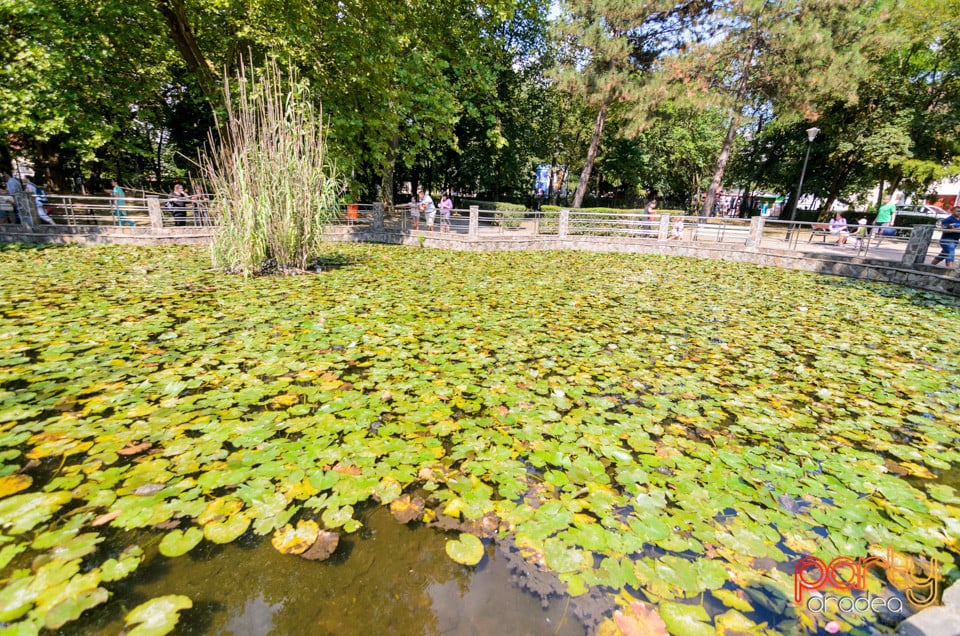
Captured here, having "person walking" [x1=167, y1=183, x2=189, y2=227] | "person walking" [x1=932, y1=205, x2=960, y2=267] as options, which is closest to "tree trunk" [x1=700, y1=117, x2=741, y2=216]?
"person walking" [x1=932, y1=205, x2=960, y2=267]

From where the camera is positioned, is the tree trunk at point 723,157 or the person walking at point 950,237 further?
the tree trunk at point 723,157

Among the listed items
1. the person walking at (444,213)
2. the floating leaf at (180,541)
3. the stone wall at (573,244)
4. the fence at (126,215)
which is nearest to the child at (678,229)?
the stone wall at (573,244)

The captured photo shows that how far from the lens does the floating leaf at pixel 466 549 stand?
2.13 m

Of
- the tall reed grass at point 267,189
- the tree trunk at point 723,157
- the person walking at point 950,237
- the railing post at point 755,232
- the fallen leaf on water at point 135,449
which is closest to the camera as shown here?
the fallen leaf on water at point 135,449

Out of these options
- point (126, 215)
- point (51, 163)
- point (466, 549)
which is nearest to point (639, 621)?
point (466, 549)

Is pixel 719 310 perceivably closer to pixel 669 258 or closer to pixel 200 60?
pixel 669 258

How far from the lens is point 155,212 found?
14000 mm

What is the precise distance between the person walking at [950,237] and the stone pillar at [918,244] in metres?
0.27

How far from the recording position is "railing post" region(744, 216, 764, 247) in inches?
563

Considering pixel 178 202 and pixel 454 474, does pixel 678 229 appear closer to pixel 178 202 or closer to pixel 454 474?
pixel 454 474

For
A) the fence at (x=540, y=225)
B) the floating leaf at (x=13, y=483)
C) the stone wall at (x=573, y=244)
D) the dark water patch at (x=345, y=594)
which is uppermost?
the fence at (x=540, y=225)

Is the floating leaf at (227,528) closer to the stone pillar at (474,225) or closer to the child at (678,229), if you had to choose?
the stone pillar at (474,225)

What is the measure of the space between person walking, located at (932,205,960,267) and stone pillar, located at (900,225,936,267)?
266mm

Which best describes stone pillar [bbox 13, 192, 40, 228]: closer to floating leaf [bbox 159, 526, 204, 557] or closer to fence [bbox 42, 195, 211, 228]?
fence [bbox 42, 195, 211, 228]
